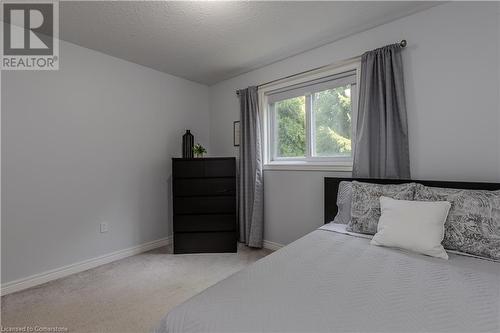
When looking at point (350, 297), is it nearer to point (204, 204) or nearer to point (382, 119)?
point (382, 119)

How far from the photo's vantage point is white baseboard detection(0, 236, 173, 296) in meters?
2.12

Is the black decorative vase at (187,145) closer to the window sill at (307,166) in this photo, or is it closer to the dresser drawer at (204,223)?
the dresser drawer at (204,223)

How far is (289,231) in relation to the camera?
2.90m

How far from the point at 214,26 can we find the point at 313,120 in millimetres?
1440

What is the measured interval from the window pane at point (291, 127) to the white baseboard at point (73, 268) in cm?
207

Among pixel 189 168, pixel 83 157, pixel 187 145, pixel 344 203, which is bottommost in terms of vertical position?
pixel 344 203

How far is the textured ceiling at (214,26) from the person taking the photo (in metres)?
1.93

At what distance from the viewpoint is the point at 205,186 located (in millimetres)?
3041

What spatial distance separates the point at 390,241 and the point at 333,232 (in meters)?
0.43

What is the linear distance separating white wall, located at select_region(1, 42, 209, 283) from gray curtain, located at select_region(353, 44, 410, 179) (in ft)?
7.88

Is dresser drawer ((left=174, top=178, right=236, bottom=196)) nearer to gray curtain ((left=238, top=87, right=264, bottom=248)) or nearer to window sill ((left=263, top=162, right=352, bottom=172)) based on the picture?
gray curtain ((left=238, top=87, right=264, bottom=248))

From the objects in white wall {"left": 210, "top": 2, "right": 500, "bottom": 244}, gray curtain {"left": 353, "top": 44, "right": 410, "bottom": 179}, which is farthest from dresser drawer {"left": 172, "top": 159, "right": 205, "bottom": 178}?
white wall {"left": 210, "top": 2, "right": 500, "bottom": 244}

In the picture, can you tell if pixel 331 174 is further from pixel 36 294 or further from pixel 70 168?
pixel 36 294

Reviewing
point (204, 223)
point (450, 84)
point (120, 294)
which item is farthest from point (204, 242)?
point (450, 84)
